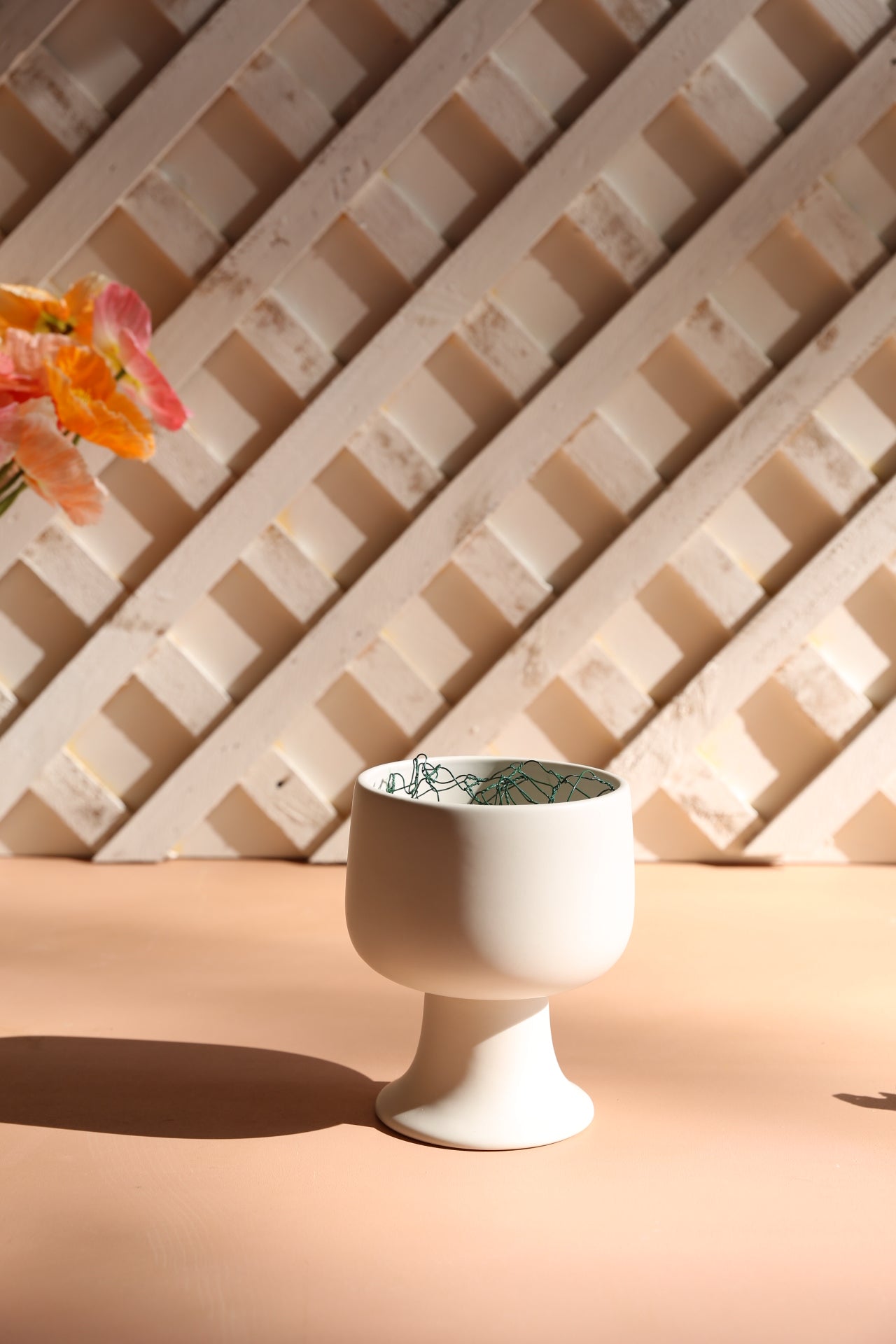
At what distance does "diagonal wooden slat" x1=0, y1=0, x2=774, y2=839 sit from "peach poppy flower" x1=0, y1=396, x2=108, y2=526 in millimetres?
721

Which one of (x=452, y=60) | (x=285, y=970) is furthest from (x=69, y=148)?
(x=285, y=970)

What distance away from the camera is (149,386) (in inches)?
15.0

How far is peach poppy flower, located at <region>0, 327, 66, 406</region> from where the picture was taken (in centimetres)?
36

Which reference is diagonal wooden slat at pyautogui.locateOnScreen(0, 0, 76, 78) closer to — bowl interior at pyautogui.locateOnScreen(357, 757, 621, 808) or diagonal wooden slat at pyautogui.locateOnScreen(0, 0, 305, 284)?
diagonal wooden slat at pyautogui.locateOnScreen(0, 0, 305, 284)

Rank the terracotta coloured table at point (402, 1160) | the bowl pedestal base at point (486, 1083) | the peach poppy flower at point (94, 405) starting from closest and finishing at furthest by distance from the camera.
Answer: the peach poppy flower at point (94, 405) < the terracotta coloured table at point (402, 1160) < the bowl pedestal base at point (486, 1083)

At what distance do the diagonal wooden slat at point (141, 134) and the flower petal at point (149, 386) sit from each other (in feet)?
2.55

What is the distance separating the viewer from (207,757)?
1114 mm

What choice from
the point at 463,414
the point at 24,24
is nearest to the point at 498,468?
the point at 463,414

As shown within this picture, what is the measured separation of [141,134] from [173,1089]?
78 centimetres

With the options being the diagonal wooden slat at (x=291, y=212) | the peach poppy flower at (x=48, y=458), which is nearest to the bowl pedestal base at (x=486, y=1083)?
the peach poppy flower at (x=48, y=458)

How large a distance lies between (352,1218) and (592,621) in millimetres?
655

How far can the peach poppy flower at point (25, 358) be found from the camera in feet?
1.17

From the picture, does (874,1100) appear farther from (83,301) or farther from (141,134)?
(141,134)

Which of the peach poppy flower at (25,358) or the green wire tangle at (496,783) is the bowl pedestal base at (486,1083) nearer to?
the green wire tangle at (496,783)
